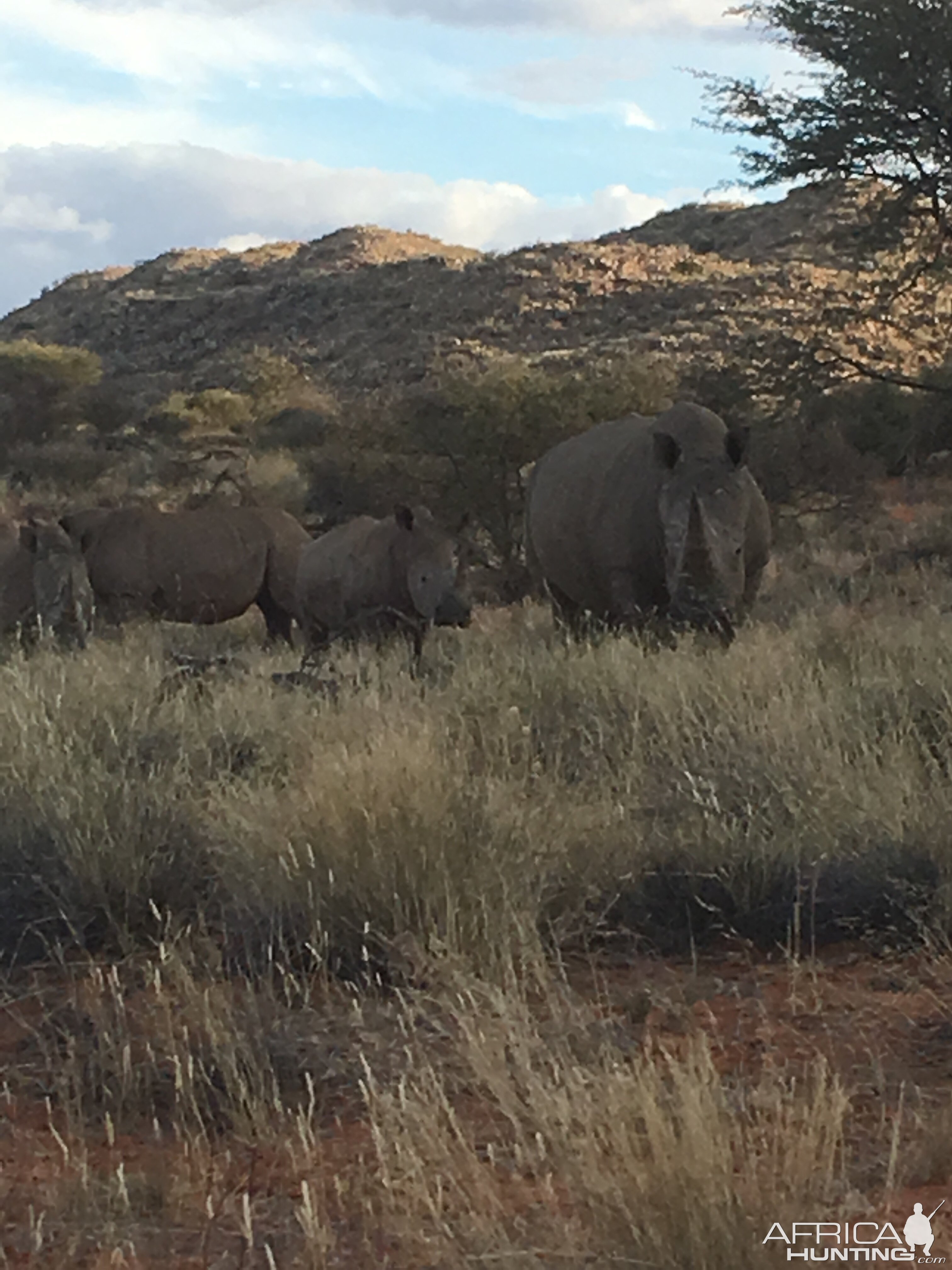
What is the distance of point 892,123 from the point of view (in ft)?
51.4

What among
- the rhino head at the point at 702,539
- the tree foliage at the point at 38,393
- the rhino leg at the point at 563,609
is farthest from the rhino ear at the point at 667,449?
the tree foliage at the point at 38,393

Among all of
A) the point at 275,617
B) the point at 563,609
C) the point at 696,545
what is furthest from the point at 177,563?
the point at 696,545

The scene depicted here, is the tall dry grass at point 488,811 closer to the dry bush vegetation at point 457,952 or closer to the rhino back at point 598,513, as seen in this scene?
the dry bush vegetation at point 457,952

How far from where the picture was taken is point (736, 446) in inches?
375

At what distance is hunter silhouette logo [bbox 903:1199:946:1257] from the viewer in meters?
2.62

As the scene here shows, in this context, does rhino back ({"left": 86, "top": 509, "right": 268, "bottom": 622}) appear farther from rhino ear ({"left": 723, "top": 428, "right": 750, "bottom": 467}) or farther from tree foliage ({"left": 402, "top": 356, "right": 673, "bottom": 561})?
rhino ear ({"left": 723, "top": 428, "right": 750, "bottom": 467})

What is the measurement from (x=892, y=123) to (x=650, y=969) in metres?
13.5

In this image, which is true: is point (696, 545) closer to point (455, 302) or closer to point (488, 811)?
point (488, 811)

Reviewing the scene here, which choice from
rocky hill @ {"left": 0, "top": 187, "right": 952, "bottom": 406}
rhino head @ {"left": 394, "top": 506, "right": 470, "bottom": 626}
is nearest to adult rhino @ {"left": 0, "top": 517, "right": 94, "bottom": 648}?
rhino head @ {"left": 394, "top": 506, "right": 470, "bottom": 626}

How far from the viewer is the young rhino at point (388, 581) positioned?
11.6 meters

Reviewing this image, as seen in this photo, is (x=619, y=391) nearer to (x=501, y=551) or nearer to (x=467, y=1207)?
(x=501, y=551)

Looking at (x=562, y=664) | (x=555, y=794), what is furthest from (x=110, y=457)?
(x=555, y=794)

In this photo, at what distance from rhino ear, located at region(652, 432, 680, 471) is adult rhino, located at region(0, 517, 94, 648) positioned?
18.4 feet

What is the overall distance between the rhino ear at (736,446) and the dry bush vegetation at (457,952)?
5.62 ft
